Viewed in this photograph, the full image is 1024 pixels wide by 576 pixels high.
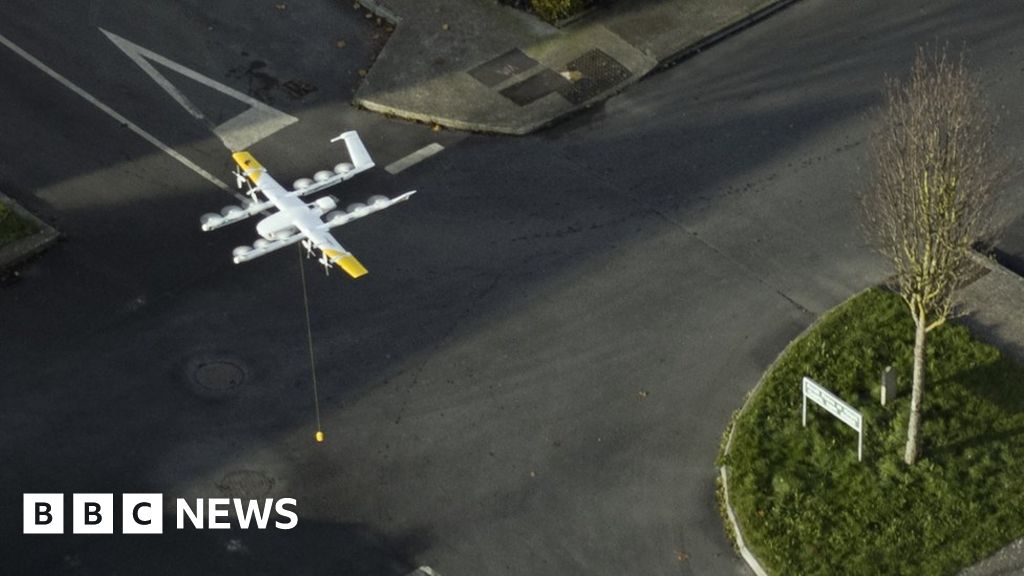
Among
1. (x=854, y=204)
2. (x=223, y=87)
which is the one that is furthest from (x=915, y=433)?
(x=223, y=87)

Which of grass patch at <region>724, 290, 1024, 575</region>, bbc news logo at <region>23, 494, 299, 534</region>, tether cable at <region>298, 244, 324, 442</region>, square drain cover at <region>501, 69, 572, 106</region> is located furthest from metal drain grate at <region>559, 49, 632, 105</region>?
bbc news logo at <region>23, 494, 299, 534</region>

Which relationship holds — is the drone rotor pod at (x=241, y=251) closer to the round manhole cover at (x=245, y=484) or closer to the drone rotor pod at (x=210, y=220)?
the drone rotor pod at (x=210, y=220)

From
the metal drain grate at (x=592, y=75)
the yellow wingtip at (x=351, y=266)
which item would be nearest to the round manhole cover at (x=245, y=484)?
the yellow wingtip at (x=351, y=266)

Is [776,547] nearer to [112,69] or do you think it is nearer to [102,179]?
[102,179]

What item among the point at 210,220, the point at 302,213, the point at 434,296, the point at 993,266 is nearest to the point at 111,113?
the point at 210,220

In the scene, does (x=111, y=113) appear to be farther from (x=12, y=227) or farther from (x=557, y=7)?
(x=557, y=7)

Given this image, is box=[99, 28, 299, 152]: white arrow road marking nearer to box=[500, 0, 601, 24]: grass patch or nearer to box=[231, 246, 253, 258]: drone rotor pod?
box=[231, 246, 253, 258]: drone rotor pod
